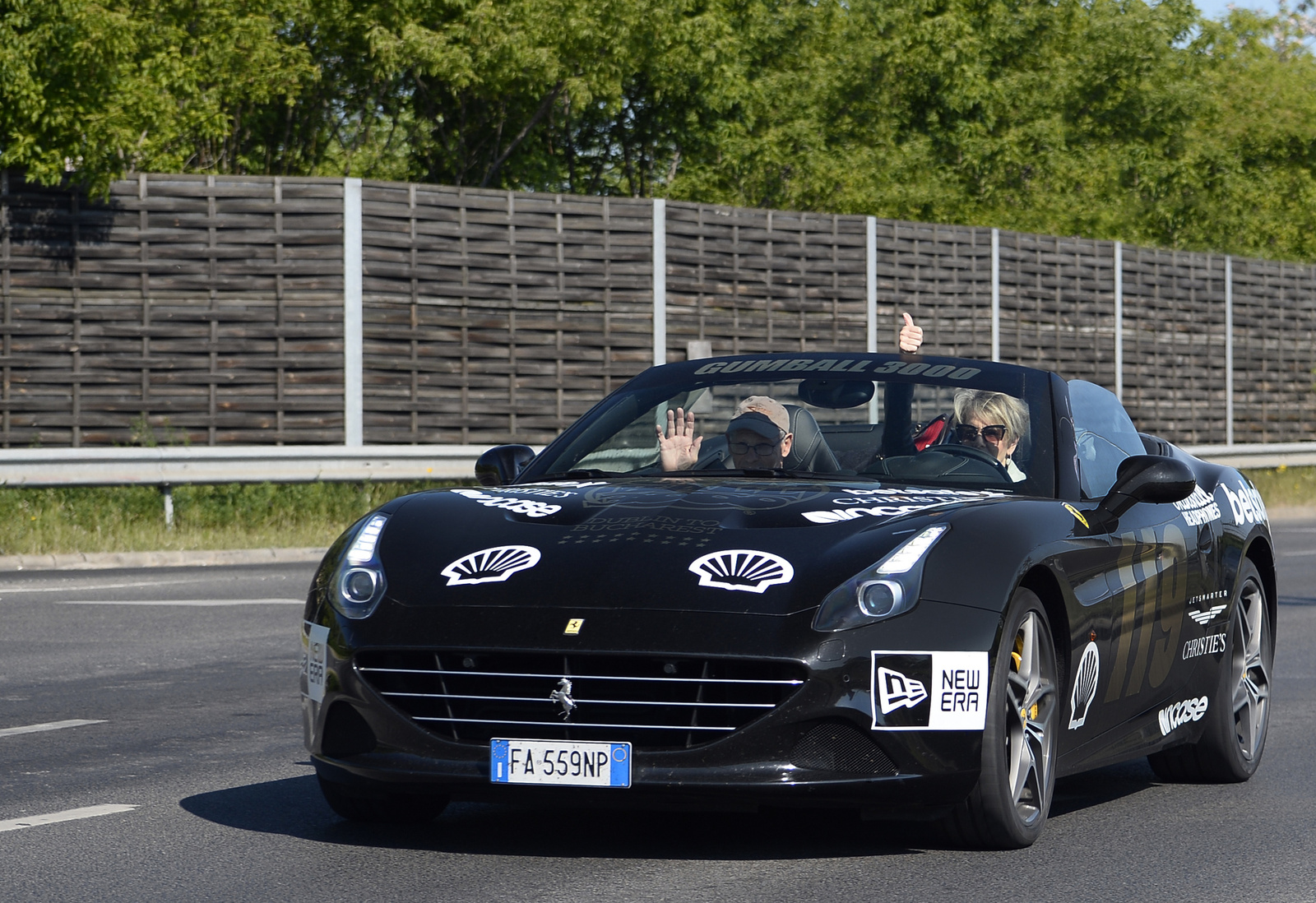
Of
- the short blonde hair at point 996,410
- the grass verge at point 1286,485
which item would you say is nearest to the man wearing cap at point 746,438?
the short blonde hair at point 996,410

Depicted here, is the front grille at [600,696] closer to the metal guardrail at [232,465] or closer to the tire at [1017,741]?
the tire at [1017,741]

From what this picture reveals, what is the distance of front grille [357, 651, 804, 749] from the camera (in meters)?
4.94

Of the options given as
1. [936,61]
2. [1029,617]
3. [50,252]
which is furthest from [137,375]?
[936,61]

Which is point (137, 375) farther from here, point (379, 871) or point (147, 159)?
point (379, 871)

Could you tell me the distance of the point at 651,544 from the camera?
17.3 feet

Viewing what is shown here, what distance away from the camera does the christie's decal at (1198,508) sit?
675 centimetres

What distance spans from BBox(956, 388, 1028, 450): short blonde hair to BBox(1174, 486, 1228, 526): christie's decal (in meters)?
0.68

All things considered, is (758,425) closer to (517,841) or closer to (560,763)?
(517,841)

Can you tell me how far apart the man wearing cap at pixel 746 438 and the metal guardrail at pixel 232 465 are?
38.4 feet

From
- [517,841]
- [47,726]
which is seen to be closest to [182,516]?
[47,726]

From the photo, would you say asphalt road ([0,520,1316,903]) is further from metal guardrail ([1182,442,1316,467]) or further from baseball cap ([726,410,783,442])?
metal guardrail ([1182,442,1316,467])

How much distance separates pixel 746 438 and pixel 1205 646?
177 centimetres

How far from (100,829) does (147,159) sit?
1492cm

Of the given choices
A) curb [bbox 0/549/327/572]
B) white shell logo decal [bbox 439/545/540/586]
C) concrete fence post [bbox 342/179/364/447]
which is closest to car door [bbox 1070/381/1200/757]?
white shell logo decal [bbox 439/545/540/586]
